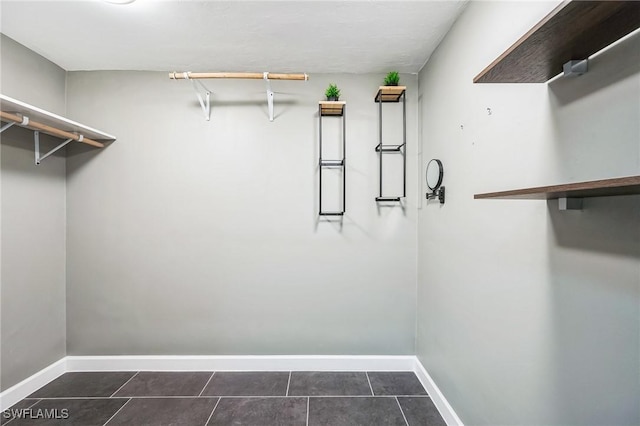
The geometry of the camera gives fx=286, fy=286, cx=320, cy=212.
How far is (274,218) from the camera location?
240 cm

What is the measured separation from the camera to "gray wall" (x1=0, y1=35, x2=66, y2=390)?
6.34 ft

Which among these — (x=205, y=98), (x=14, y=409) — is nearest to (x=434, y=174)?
(x=205, y=98)

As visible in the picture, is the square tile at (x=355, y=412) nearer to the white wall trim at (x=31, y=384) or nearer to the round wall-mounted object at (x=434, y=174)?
the round wall-mounted object at (x=434, y=174)

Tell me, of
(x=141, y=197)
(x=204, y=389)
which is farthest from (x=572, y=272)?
(x=141, y=197)

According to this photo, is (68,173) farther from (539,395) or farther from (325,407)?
(539,395)

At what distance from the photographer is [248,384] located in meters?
2.19

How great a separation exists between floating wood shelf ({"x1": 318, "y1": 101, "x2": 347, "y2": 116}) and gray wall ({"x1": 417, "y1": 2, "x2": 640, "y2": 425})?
28.2 inches

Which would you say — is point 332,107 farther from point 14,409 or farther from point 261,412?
point 14,409

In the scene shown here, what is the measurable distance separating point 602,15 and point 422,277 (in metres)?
1.89

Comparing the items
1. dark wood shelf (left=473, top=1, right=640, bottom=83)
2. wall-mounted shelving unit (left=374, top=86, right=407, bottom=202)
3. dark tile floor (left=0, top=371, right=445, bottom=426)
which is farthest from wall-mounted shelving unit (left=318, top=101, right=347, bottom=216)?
dark wood shelf (left=473, top=1, right=640, bottom=83)

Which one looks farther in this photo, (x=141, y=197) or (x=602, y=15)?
(x=141, y=197)

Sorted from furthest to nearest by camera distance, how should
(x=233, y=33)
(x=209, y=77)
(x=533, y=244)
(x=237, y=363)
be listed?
1. (x=237, y=363)
2. (x=209, y=77)
3. (x=233, y=33)
4. (x=533, y=244)

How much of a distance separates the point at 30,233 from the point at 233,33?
206 centimetres

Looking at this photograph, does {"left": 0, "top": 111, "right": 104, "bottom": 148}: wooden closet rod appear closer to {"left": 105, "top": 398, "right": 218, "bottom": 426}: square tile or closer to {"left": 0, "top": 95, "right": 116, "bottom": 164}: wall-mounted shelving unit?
{"left": 0, "top": 95, "right": 116, "bottom": 164}: wall-mounted shelving unit
